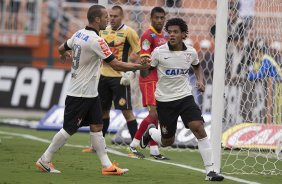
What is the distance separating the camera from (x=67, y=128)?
9906mm

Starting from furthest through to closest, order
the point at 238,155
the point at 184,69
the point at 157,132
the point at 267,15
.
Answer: the point at 238,155 < the point at 267,15 < the point at 157,132 < the point at 184,69

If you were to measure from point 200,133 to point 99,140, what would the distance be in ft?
3.99

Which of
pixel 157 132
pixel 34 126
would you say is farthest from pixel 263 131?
pixel 34 126

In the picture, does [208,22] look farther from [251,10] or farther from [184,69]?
[184,69]

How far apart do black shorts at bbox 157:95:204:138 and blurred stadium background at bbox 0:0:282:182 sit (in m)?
1.31

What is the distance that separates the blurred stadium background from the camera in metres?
11.9

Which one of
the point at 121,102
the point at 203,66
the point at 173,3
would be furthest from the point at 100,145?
the point at 203,66

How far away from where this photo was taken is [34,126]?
17969 millimetres

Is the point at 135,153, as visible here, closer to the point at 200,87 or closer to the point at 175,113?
the point at 175,113

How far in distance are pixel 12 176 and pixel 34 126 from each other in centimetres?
871

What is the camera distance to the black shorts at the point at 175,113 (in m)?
9.75

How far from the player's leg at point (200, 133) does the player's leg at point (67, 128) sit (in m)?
1.21

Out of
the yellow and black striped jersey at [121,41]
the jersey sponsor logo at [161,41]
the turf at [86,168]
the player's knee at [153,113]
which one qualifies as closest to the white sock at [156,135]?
the turf at [86,168]

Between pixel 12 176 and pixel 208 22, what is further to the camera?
pixel 208 22
